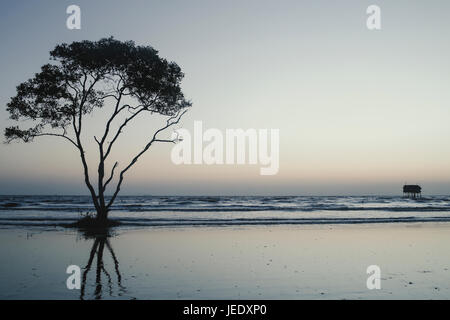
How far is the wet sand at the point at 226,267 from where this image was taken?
9.34 meters

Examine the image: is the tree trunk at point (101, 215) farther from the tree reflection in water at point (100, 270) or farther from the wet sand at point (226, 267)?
the tree reflection in water at point (100, 270)

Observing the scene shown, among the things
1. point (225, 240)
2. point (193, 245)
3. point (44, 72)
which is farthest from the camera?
point (44, 72)

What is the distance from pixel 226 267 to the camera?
1237 centimetres

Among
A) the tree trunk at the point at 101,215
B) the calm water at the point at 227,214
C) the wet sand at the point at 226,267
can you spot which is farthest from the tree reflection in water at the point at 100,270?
the calm water at the point at 227,214

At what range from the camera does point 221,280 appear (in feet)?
34.7

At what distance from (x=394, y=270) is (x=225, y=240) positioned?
9.38 meters

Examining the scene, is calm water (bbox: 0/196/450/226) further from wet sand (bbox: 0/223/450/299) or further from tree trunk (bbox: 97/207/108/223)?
wet sand (bbox: 0/223/450/299)

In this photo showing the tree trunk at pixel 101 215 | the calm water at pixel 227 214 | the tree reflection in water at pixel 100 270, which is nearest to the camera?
the tree reflection in water at pixel 100 270

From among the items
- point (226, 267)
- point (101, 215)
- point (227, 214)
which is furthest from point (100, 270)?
point (227, 214)

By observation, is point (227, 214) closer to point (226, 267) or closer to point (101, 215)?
point (101, 215)

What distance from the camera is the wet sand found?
9344 millimetres

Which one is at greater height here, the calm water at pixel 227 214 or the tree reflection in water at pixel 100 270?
the tree reflection in water at pixel 100 270
